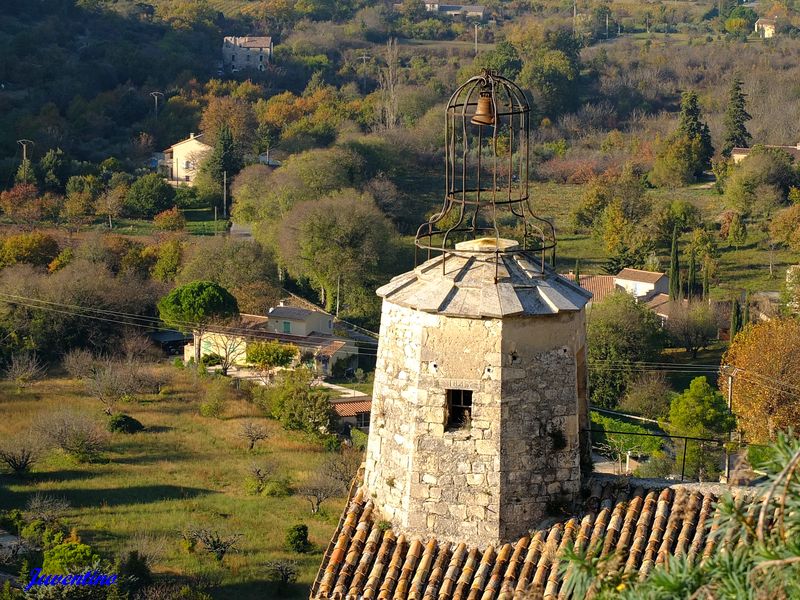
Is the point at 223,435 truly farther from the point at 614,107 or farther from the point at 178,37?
the point at 178,37

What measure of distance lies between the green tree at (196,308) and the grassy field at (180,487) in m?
3.17

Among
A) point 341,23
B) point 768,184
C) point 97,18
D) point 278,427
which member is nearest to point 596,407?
point 278,427

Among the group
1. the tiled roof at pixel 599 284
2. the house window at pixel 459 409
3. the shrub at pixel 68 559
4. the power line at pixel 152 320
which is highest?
the house window at pixel 459 409

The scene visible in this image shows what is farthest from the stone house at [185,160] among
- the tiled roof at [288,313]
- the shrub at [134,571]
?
the shrub at [134,571]

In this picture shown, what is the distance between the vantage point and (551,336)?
324 inches

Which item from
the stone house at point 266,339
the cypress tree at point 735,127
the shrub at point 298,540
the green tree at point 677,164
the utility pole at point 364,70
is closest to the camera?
the shrub at point 298,540

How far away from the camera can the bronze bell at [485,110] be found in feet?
28.7

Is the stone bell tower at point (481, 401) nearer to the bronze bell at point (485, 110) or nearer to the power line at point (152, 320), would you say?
the bronze bell at point (485, 110)

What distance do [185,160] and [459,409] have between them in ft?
188

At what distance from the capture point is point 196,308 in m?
37.3

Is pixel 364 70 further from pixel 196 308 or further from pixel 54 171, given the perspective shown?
pixel 196 308

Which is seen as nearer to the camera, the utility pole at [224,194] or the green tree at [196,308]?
the green tree at [196,308]

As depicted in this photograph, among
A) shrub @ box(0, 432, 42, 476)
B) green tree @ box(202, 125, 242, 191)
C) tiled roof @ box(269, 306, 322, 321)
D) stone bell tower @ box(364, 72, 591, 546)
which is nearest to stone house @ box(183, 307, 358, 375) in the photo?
tiled roof @ box(269, 306, 322, 321)

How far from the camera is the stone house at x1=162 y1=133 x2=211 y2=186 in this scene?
62.5 meters
